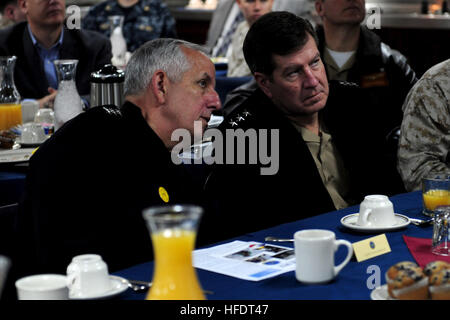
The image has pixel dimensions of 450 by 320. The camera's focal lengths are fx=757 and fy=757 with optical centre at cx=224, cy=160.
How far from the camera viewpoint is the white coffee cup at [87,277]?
129cm

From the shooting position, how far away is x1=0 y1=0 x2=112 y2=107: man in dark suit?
412 cm

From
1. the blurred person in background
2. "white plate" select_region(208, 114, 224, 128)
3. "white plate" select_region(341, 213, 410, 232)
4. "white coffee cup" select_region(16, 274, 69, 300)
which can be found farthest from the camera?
the blurred person in background

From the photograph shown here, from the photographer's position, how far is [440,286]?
125 cm

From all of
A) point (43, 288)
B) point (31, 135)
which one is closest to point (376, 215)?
point (43, 288)

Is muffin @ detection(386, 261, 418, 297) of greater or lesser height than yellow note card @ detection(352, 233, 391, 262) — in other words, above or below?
above

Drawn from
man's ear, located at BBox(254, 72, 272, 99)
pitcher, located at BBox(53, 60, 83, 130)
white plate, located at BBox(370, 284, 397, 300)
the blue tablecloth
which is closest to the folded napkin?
the blue tablecloth

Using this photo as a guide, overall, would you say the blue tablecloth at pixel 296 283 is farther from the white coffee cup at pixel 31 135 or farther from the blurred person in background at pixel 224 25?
the blurred person in background at pixel 224 25

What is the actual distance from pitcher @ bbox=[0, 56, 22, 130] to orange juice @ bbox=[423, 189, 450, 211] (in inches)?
75.2

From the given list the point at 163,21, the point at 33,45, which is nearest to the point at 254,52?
the point at 33,45

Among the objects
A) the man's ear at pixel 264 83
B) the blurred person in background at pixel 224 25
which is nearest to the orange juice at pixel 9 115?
the man's ear at pixel 264 83

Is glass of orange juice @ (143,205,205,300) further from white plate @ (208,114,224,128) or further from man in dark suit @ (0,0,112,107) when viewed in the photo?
man in dark suit @ (0,0,112,107)

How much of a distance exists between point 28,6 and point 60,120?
1.31 metres

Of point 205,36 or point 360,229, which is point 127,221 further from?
point 205,36

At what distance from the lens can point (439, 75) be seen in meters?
2.47
